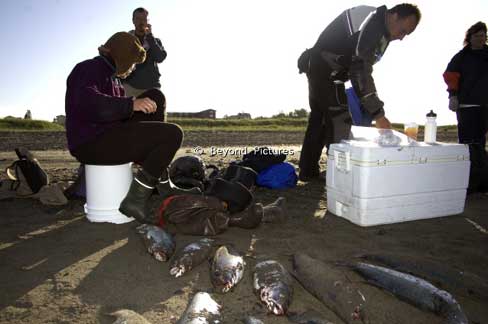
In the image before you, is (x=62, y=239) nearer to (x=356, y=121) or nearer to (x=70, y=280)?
(x=70, y=280)

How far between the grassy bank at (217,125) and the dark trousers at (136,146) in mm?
13439

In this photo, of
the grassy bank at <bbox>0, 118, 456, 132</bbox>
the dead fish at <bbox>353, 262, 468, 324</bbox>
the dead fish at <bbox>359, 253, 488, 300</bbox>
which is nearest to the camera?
the dead fish at <bbox>353, 262, 468, 324</bbox>

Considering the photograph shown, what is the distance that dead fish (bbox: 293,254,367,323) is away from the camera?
214cm

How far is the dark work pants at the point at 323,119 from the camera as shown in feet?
17.2

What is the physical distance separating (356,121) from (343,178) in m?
2.44

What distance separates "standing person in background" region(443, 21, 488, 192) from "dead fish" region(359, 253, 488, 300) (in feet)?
11.4

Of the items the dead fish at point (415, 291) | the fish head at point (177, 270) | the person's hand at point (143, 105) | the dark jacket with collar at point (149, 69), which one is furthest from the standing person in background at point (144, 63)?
the dead fish at point (415, 291)

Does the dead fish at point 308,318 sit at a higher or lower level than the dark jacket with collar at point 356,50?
lower

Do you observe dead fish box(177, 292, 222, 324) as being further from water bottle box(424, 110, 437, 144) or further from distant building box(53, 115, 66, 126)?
distant building box(53, 115, 66, 126)

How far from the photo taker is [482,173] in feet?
17.3

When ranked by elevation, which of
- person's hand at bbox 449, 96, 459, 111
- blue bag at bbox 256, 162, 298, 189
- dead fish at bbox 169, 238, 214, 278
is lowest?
dead fish at bbox 169, 238, 214, 278

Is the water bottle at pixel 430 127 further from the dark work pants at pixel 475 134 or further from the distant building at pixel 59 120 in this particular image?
the distant building at pixel 59 120

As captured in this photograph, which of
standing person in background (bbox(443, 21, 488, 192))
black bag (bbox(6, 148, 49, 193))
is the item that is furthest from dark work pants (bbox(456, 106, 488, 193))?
black bag (bbox(6, 148, 49, 193))

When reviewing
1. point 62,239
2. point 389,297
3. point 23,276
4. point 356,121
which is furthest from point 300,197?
point 23,276
